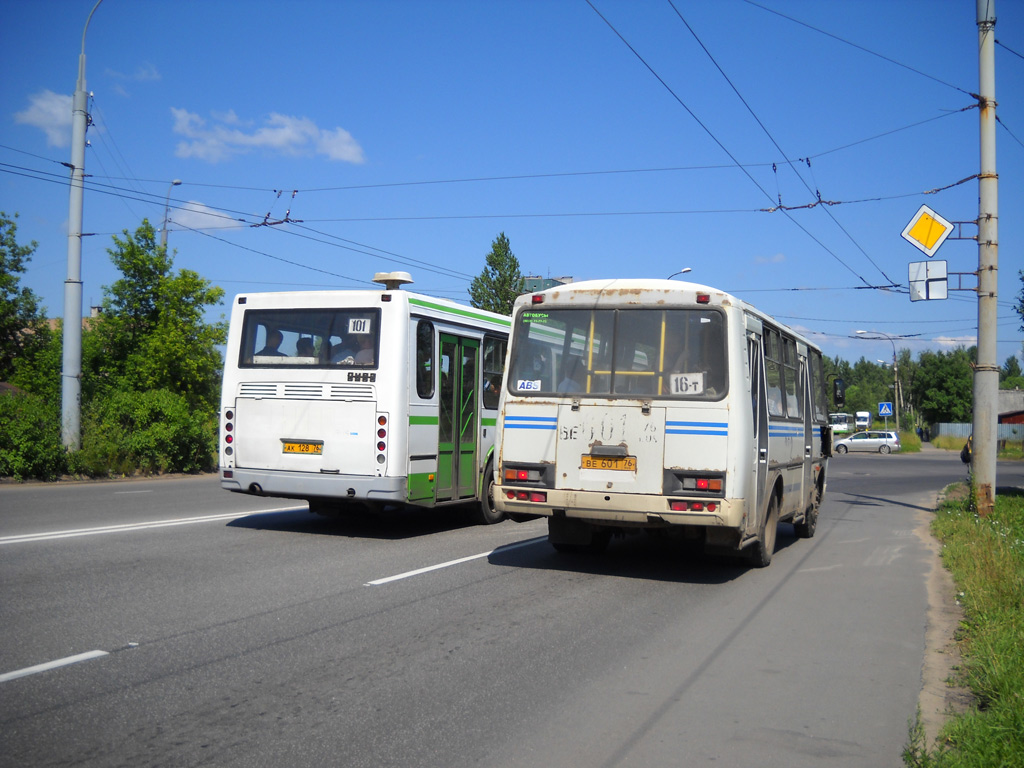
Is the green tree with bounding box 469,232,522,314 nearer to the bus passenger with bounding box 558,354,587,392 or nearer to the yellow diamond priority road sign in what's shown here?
the yellow diamond priority road sign

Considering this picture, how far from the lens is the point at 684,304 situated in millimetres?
9023

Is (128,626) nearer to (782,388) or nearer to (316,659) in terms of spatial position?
(316,659)

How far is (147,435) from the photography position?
22.6m

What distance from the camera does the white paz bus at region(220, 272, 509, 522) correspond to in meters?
11.2

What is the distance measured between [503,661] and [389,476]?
5.32 metres

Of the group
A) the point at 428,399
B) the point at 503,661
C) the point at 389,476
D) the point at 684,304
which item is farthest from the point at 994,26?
the point at 503,661

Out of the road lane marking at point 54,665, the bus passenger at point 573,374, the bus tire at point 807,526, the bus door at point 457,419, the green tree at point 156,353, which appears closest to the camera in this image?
the road lane marking at point 54,665

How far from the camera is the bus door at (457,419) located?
12305mm

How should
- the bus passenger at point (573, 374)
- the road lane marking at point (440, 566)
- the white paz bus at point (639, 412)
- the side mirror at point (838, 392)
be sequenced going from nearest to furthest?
the road lane marking at point (440, 566) < the white paz bus at point (639, 412) < the bus passenger at point (573, 374) < the side mirror at point (838, 392)

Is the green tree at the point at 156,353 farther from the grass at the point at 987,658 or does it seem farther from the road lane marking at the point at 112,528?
the grass at the point at 987,658

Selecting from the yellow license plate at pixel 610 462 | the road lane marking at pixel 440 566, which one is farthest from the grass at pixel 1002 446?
the yellow license plate at pixel 610 462

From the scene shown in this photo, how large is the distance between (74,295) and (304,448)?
38.4 feet

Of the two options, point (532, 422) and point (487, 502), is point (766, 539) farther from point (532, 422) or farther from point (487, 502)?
point (487, 502)

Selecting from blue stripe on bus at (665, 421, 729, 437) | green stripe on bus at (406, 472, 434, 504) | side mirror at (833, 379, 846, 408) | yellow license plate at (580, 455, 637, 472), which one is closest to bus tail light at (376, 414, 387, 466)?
green stripe on bus at (406, 472, 434, 504)
